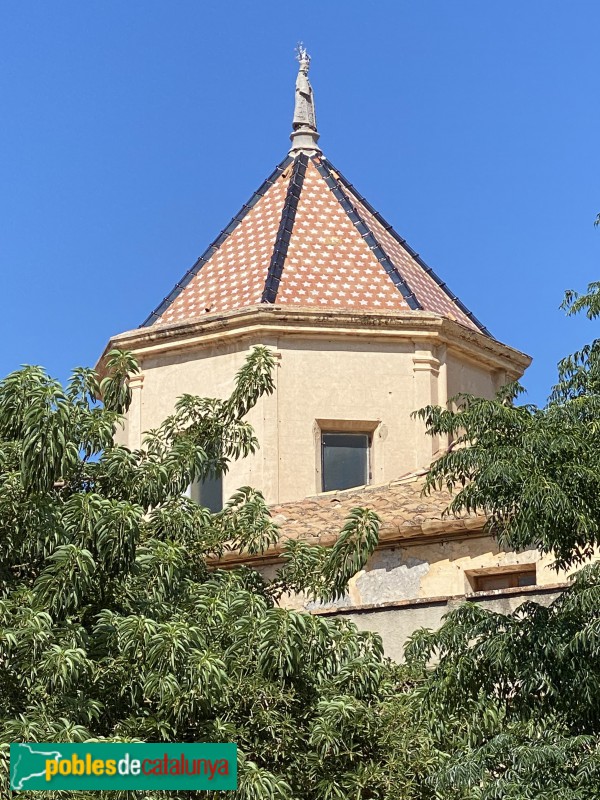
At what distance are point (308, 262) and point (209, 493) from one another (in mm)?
3182

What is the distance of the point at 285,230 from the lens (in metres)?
20.5

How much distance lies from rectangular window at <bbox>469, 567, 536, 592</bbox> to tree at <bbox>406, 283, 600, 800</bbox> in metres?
5.43

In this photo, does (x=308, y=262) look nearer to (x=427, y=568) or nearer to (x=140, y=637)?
(x=427, y=568)

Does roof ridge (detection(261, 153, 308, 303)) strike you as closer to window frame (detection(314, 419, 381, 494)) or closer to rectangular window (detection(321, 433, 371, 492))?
window frame (detection(314, 419, 381, 494))

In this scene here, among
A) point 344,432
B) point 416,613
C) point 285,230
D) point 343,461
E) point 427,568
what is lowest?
point 416,613

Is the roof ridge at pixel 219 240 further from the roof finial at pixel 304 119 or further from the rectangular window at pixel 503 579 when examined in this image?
the rectangular window at pixel 503 579

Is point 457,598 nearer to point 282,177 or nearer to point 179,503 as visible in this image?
point 179,503


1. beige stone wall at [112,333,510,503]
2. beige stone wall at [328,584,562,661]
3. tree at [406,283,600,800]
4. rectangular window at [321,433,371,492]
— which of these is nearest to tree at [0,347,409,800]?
tree at [406,283,600,800]

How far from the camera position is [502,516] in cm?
999

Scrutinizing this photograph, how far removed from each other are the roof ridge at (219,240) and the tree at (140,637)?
335 inches

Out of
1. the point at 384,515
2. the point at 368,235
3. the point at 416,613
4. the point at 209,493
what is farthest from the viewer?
the point at 368,235

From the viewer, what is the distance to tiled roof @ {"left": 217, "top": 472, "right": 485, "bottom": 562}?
15516mm

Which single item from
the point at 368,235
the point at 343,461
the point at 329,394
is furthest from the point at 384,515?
the point at 368,235

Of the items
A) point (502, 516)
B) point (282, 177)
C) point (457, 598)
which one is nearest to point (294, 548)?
point (457, 598)
